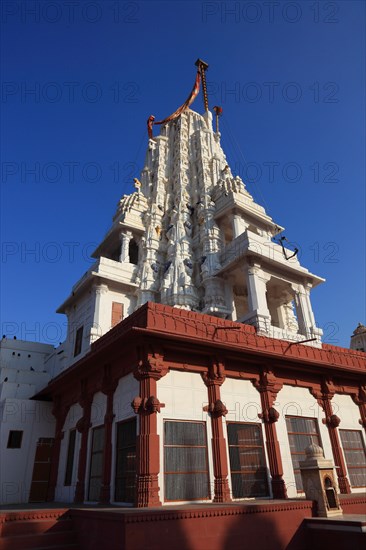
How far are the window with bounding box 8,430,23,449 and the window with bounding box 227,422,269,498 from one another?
9496mm

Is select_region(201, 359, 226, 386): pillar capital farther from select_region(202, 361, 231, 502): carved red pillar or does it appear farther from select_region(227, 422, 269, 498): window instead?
select_region(227, 422, 269, 498): window

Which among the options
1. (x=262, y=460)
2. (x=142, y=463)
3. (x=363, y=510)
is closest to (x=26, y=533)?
(x=142, y=463)

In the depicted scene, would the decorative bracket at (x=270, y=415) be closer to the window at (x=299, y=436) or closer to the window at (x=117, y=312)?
the window at (x=299, y=436)

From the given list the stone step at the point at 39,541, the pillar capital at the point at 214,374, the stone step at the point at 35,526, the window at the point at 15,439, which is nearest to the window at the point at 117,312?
the window at the point at 15,439

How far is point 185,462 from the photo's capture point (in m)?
10.4

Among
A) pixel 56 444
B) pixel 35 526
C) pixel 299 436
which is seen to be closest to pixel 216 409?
pixel 299 436

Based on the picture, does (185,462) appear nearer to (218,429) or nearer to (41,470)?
(218,429)

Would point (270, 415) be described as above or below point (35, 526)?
above

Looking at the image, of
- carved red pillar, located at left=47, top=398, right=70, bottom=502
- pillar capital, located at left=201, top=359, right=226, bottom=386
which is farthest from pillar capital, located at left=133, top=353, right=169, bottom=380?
carved red pillar, located at left=47, top=398, right=70, bottom=502

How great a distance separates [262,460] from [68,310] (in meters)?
15.3

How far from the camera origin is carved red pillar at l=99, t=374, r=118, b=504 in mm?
10930

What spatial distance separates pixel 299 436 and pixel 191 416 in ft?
14.3

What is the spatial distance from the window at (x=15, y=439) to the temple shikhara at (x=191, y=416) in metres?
0.05

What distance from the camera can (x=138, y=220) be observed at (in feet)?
87.7
